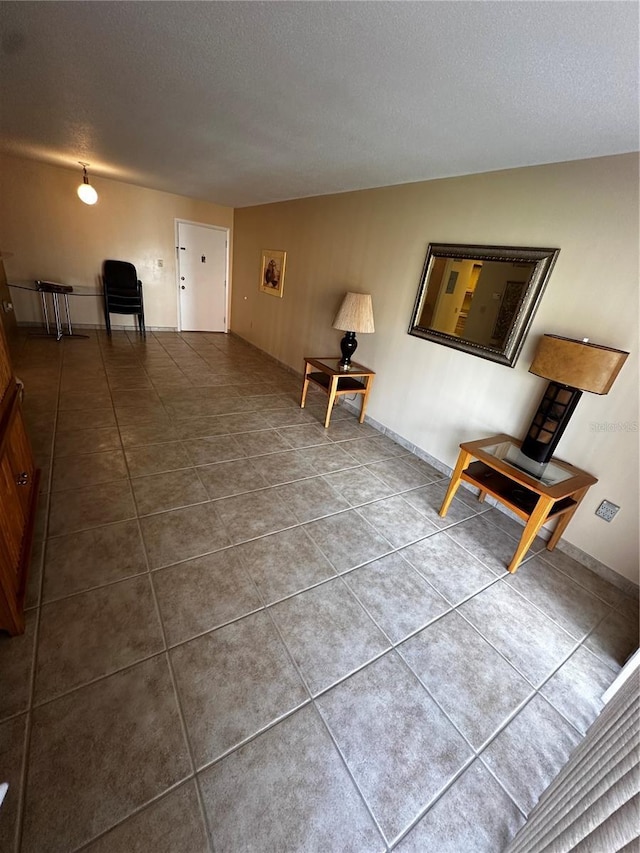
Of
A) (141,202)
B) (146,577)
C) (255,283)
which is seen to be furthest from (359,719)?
(141,202)

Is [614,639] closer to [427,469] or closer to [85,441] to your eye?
[427,469]

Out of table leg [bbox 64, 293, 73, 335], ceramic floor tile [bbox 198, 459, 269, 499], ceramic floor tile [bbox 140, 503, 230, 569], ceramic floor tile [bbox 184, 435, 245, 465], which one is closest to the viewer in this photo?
ceramic floor tile [bbox 140, 503, 230, 569]

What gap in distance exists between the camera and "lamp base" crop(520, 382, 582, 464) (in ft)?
6.56

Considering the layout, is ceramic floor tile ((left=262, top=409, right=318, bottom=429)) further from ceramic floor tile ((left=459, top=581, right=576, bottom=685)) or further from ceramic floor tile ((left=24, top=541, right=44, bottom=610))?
ceramic floor tile ((left=459, top=581, right=576, bottom=685))

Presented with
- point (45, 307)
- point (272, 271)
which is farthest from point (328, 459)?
point (45, 307)

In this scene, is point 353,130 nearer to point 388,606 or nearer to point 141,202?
point 388,606

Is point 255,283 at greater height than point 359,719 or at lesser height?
greater

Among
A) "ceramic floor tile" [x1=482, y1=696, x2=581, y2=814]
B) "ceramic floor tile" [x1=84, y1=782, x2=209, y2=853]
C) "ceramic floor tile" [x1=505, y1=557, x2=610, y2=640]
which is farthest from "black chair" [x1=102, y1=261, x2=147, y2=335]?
"ceramic floor tile" [x1=482, y1=696, x2=581, y2=814]

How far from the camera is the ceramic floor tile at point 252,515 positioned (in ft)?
6.70

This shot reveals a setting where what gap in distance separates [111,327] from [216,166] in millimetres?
3696

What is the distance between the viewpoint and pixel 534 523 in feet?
6.35

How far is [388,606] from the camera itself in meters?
1.72

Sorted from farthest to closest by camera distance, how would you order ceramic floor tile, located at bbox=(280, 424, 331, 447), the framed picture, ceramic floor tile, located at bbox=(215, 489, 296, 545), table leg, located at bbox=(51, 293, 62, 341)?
table leg, located at bbox=(51, 293, 62, 341)
the framed picture
ceramic floor tile, located at bbox=(280, 424, 331, 447)
ceramic floor tile, located at bbox=(215, 489, 296, 545)

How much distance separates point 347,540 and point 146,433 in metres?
1.97
